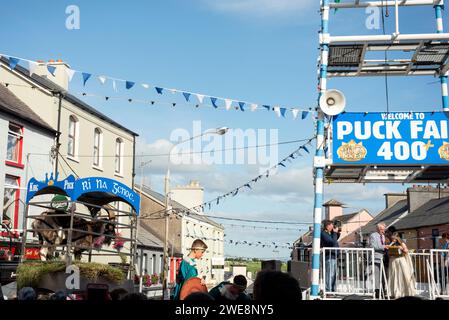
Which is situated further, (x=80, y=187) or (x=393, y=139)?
(x=393, y=139)

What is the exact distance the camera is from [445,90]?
11781mm

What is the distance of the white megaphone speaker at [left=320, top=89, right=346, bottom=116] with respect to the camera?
10.5m

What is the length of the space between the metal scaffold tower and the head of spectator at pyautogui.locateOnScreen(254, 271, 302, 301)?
6.72m

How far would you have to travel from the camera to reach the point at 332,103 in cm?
1052

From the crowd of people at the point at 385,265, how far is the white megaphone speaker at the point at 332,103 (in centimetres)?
226

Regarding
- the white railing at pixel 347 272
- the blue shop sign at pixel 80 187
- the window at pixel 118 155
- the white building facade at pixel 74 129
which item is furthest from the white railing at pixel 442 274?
the window at pixel 118 155

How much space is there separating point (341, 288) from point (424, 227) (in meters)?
27.2

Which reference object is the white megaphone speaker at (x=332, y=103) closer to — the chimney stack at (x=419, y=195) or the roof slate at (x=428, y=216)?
the roof slate at (x=428, y=216)

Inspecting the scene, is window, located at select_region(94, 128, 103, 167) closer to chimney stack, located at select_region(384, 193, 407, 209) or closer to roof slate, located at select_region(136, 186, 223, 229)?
roof slate, located at select_region(136, 186, 223, 229)

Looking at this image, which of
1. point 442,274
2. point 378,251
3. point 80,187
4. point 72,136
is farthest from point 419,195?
point 80,187

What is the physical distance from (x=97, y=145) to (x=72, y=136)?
2.17 metres

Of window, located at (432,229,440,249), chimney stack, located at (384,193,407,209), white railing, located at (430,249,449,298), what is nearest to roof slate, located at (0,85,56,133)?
white railing, located at (430,249,449,298)

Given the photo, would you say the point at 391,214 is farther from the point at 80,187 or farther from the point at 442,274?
the point at 80,187

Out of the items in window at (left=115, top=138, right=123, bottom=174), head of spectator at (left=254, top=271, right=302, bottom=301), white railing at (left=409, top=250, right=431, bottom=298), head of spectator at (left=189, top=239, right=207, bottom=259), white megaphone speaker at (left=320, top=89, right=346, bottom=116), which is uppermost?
window at (left=115, top=138, right=123, bottom=174)
